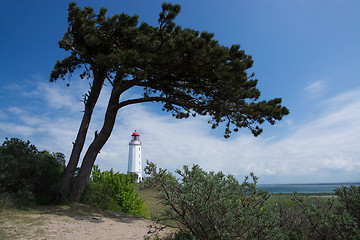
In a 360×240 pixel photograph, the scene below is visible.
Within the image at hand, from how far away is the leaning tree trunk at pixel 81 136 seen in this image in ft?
31.6

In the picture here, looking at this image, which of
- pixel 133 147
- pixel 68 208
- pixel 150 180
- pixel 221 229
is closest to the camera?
pixel 221 229

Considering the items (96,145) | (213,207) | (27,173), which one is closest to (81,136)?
(96,145)

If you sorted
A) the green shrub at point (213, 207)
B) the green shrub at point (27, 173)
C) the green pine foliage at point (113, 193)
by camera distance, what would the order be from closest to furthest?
the green shrub at point (213, 207) < the green shrub at point (27, 173) < the green pine foliage at point (113, 193)

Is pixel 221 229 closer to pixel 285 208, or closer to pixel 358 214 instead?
pixel 285 208

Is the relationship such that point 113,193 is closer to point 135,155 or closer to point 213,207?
point 213,207

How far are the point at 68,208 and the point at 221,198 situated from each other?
777 centimetres

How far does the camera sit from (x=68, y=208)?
888cm

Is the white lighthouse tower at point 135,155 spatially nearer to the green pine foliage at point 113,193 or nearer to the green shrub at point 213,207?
the green pine foliage at point 113,193

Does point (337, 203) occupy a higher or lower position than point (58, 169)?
lower

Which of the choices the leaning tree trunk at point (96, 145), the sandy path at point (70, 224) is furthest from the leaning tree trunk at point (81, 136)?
the sandy path at point (70, 224)

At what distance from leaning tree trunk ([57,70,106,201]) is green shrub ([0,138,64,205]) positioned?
492mm

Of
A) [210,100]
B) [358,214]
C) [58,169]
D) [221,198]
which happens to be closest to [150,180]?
[221,198]

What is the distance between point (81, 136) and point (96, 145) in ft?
2.99

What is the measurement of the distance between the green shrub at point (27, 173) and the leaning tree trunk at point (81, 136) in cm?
49
